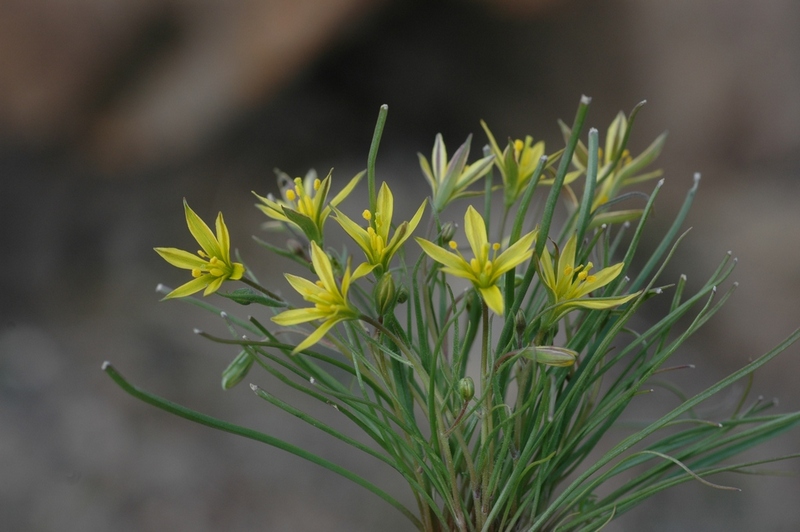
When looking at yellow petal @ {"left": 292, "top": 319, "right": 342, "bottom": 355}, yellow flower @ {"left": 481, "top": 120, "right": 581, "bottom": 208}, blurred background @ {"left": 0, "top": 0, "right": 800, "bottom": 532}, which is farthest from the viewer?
blurred background @ {"left": 0, "top": 0, "right": 800, "bottom": 532}

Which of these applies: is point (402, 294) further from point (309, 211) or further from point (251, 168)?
→ point (251, 168)

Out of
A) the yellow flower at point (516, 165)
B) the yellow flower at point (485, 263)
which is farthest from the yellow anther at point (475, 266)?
the yellow flower at point (516, 165)

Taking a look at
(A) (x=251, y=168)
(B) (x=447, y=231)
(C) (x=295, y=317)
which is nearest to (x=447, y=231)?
(B) (x=447, y=231)

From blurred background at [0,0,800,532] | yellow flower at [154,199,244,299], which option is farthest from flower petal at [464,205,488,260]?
blurred background at [0,0,800,532]

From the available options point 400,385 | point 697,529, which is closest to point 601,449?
point 697,529

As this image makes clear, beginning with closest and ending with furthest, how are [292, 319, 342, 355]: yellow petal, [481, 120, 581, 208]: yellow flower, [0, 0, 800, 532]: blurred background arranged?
[292, 319, 342, 355]: yellow petal → [481, 120, 581, 208]: yellow flower → [0, 0, 800, 532]: blurred background

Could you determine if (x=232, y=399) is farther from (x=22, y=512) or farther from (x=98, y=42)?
(x=98, y=42)

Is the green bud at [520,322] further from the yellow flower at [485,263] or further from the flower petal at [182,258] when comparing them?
the flower petal at [182,258]

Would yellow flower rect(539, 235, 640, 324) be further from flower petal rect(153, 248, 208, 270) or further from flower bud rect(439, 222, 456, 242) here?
flower petal rect(153, 248, 208, 270)
